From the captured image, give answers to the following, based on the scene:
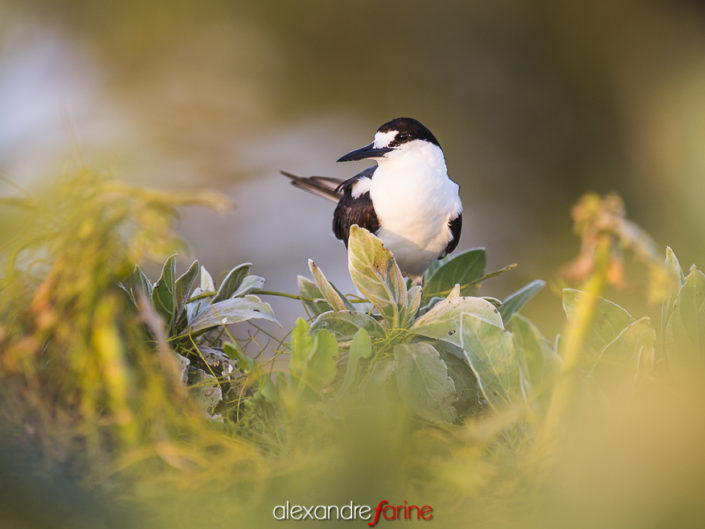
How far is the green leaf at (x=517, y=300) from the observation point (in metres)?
0.39

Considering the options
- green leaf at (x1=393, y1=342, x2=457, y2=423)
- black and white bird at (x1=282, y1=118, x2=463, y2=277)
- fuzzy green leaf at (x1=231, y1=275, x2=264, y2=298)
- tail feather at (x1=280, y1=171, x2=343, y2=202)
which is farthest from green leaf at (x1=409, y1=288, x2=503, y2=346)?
tail feather at (x1=280, y1=171, x2=343, y2=202)

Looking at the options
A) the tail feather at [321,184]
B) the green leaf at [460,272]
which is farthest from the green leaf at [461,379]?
the tail feather at [321,184]

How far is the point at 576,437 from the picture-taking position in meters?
0.18

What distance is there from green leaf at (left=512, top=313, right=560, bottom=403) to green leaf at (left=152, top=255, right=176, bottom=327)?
18 centimetres

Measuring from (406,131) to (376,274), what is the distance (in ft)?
1.82

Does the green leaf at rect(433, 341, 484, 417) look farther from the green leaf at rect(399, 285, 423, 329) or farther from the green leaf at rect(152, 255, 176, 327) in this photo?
the green leaf at rect(152, 255, 176, 327)

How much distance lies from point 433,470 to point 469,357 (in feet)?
0.20

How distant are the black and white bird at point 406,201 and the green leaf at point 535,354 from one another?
0.58 metres

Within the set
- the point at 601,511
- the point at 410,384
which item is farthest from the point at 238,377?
the point at 601,511

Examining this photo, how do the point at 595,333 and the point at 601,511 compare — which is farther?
the point at 595,333

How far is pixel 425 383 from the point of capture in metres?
0.29

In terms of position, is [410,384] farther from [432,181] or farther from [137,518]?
[432,181]

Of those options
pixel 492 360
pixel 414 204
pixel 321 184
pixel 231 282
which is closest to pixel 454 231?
pixel 414 204

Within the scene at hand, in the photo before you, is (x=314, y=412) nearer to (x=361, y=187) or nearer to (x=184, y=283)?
(x=184, y=283)
